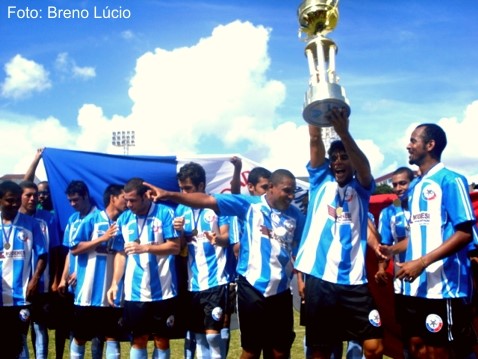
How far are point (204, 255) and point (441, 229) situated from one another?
2.57 meters

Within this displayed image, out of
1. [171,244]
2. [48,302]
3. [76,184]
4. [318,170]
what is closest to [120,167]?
[76,184]

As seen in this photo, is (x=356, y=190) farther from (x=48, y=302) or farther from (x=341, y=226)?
(x=48, y=302)

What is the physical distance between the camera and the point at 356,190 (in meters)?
4.29

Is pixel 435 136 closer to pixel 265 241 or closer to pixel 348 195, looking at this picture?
pixel 348 195

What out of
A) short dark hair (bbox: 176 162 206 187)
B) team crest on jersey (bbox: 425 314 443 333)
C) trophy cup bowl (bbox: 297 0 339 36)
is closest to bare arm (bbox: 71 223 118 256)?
short dark hair (bbox: 176 162 206 187)

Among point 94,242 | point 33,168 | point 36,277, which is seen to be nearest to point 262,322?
point 94,242

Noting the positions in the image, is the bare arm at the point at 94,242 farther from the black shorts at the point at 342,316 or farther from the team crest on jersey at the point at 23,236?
the black shorts at the point at 342,316

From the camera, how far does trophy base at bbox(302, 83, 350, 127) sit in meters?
3.62

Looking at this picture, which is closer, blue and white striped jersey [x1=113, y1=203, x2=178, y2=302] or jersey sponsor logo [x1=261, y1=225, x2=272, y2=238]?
jersey sponsor logo [x1=261, y1=225, x2=272, y2=238]

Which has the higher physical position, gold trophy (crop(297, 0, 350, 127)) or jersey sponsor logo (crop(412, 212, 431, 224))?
gold trophy (crop(297, 0, 350, 127))

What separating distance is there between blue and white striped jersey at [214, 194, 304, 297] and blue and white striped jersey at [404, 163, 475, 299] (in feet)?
3.62

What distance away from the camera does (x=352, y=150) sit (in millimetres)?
3920

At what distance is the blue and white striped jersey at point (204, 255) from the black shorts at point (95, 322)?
882 mm

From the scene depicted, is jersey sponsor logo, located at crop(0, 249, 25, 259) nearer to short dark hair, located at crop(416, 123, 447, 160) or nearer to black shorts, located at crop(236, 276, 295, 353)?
black shorts, located at crop(236, 276, 295, 353)
